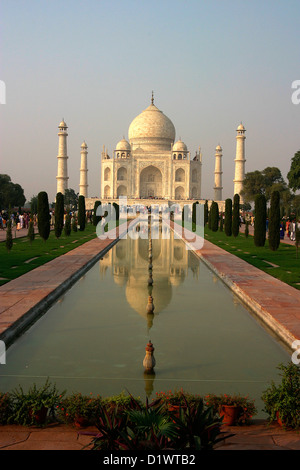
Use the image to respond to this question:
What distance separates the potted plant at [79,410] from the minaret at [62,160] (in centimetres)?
4199

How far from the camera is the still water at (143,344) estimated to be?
12.3 feet

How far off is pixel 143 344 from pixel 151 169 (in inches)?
1820

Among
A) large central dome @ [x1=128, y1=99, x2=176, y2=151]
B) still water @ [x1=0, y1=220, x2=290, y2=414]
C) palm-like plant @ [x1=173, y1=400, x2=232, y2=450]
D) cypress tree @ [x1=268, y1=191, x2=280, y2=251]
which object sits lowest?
still water @ [x1=0, y1=220, x2=290, y2=414]

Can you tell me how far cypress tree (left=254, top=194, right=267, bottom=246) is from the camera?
47.9 ft

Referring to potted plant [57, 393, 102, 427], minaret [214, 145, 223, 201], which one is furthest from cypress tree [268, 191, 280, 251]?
minaret [214, 145, 223, 201]

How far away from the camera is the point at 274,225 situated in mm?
13727

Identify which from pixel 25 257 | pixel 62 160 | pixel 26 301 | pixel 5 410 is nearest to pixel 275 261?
pixel 25 257

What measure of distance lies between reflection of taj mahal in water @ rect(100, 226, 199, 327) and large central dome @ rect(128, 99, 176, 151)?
36.5 m

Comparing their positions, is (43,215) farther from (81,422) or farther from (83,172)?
(83,172)

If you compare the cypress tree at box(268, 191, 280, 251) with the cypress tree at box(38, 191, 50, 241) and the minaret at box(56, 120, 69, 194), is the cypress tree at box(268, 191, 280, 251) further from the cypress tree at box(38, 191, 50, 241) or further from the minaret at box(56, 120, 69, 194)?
the minaret at box(56, 120, 69, 194)

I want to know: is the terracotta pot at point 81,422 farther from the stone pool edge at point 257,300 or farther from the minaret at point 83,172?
the minaret at point 83,172

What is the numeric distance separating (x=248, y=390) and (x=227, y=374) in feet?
1.11

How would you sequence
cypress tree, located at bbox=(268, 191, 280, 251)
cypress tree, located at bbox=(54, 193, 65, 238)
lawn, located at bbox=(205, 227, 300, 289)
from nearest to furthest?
lawn, located at bbox=(205, 227, 300, 289)
cypress tree, located at bbox=(268, 191, 280, 251)
cypress tree, located at bbox=(54, 193, 65, 238)
